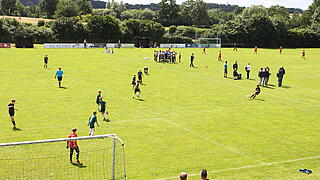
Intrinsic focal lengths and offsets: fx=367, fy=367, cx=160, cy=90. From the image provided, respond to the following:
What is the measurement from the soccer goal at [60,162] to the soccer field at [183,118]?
259mm

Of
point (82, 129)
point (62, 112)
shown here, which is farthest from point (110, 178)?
point (62, 112)

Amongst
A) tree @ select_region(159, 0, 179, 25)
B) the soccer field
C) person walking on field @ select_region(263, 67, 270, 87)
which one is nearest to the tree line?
tree @ select_region(159, 0, 179, 25)

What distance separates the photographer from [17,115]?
23.8 m

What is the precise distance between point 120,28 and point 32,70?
182ft

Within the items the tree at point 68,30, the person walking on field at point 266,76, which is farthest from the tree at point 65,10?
the person walking on field at point 266,76

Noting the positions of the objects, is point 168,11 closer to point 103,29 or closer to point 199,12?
point 199,12

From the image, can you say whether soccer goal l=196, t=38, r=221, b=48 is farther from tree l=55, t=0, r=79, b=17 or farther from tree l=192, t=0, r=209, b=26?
Result: tree l=192, t=0, r=209, b=26

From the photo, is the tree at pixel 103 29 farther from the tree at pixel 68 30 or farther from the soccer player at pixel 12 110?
the soccer player at pixel 12 110

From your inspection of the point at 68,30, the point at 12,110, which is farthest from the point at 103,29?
the point at 12,110

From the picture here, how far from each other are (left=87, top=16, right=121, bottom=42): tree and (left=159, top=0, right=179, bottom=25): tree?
64.8 m

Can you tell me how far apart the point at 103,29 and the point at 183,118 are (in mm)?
73111

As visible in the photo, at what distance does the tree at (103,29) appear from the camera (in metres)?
92.2

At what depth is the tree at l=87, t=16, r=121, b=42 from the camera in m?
92.2

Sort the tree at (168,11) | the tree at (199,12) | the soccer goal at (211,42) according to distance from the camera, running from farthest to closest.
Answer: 1. the tree at (199,12)
2. the tree at (168,11)
3. the soccer goal at (211,42)
